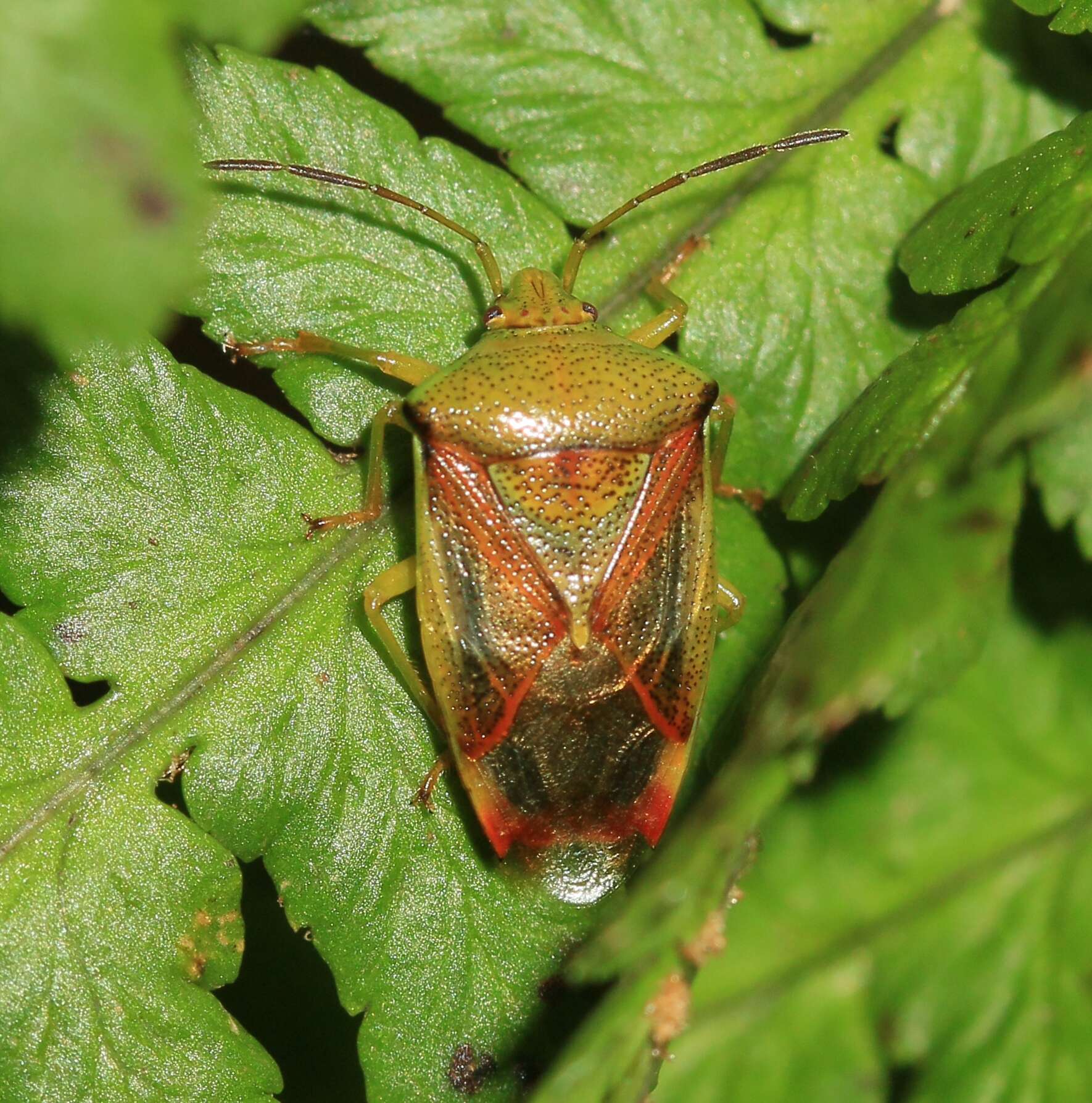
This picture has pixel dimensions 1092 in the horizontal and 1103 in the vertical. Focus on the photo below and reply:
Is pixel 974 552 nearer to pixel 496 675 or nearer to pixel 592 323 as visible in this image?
pixel 496 675

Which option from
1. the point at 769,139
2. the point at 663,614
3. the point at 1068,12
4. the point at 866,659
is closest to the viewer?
the point at 866,659

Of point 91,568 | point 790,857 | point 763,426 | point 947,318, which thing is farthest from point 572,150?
point 790,857

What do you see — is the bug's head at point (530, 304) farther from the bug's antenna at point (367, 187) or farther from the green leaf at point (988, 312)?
the green leaf at point (988, 312)

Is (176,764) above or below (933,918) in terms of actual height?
below

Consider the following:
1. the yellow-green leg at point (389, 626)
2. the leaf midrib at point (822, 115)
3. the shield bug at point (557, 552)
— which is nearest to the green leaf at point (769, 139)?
the leaf midrib at point (822, 115)

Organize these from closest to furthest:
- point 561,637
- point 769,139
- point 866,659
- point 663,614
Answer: point 866,659 < point 561,637 < point 663,614 < point 769,139

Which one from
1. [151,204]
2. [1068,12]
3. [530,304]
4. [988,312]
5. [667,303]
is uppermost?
[1068,12]

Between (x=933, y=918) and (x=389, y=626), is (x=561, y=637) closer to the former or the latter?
(x=389, y=626)

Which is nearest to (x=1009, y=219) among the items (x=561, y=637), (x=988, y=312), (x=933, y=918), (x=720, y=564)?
(x=988, y=312)
